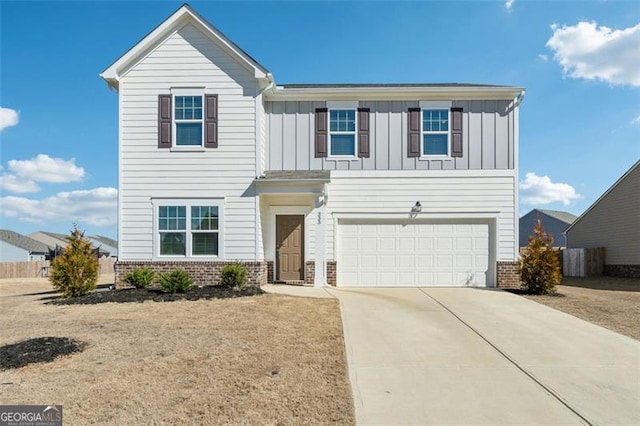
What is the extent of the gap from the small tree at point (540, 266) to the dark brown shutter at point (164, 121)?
11102 millimetres

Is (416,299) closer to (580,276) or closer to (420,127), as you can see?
(420,127)

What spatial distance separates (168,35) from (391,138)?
25.2 ft

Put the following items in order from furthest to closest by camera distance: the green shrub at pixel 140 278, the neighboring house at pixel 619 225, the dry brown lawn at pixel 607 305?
the neighboring house at pixel 619 225 → the green shrub at pixel 140 278 → the dry brown lawn at pixel 607 305

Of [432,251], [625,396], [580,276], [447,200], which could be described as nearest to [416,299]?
[432,251]

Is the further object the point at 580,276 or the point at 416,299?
the point at 580,276

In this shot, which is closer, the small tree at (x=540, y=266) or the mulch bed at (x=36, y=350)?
the mulch bed at (x=36, y=350)

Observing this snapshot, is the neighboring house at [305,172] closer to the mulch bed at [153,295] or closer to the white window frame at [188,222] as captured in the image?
the white window frame at [188,222]

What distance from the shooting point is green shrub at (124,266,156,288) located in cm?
1219

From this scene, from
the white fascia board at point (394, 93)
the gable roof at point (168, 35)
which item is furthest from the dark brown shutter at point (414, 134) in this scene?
the gable roof at point (168, 35)

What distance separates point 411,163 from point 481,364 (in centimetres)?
890

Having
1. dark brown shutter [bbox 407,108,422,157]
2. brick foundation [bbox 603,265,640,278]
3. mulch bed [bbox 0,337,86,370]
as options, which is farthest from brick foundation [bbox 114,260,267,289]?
brick foundation [bbox 603,265,640,278]

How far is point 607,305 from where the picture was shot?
10.6 m

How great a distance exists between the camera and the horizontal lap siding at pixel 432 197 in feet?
45.1

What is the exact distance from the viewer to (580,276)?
64.1 ft
